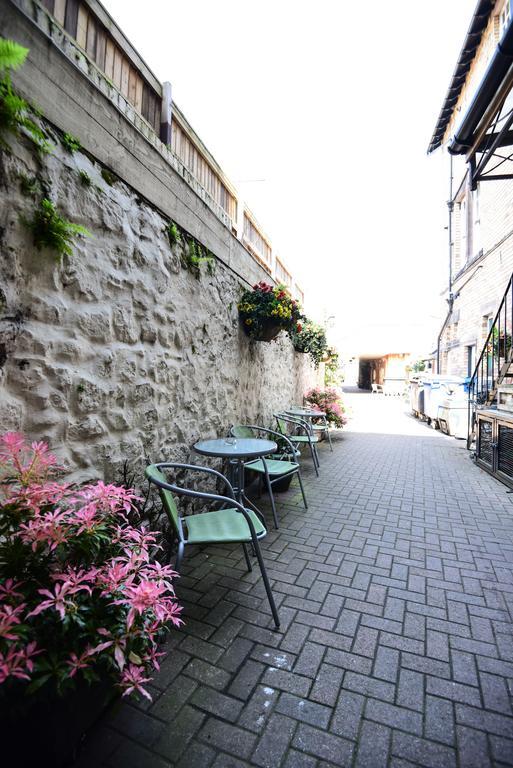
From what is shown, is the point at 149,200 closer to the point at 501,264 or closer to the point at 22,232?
the point at 22,232

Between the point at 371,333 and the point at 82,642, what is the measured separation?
2329 centimetres

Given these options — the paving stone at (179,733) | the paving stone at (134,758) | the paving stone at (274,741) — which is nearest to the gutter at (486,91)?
the paving stone at (274,741)

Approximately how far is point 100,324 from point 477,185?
750 cm

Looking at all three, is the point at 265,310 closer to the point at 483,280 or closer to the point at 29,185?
the point at 29,185

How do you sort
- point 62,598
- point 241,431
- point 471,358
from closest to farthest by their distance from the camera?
point 62,598 < point 241,431 < point 471,358

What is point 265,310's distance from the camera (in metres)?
4.21

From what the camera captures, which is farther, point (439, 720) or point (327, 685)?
point (327, 685)

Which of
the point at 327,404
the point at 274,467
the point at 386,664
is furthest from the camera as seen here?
the point at 327,404

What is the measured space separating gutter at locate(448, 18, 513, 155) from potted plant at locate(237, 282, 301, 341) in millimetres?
3232

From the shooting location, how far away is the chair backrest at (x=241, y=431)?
153 inches

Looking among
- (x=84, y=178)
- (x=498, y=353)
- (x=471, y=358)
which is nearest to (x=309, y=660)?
(x=84, y=178)

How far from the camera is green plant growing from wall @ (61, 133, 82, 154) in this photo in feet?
5.85

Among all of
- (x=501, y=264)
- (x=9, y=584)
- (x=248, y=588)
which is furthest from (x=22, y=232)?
(x=501, y=264)

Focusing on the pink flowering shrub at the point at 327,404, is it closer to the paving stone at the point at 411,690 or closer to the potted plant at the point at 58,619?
the paving stone at the point at 411,690
